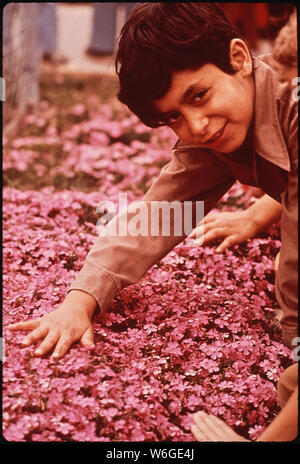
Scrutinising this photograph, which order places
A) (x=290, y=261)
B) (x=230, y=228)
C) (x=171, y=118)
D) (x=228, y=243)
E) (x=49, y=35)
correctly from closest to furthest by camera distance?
(x=290, y=261)
(x=171, y=118)
(x=228, y=243)
(x=230, y=228)
(x=49, y=35)

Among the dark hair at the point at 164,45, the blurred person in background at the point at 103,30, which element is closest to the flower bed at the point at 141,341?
the dark hair at the point at 164,45

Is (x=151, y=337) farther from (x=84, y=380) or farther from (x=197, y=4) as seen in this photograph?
(x=197, y=4)

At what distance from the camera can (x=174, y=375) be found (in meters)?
2.04

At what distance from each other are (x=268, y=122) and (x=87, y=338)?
97cm

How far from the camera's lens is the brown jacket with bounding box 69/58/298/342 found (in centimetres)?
178

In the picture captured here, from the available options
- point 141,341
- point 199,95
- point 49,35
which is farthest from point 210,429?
point 49,35

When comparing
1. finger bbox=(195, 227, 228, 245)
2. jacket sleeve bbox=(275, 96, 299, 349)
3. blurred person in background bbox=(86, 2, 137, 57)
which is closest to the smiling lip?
jacket sleeve bbox=(275, 96, 299, 349)

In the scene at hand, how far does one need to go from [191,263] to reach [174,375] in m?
0.72

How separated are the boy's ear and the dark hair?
2cm

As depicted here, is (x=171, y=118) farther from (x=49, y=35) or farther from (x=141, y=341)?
(x=49, y=35)

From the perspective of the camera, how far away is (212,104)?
188cm

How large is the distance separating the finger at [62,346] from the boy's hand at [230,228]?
1.10m
